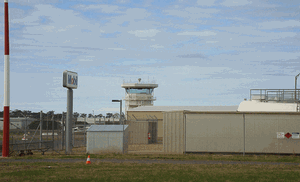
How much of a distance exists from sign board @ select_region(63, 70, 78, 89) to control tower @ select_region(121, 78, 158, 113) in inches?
2047

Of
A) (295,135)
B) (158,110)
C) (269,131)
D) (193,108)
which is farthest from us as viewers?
(193,108)

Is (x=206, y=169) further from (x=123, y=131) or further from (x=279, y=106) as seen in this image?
(x=279, y=106)

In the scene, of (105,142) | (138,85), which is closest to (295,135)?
(105,142)

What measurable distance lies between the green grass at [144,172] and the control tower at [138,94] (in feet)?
198

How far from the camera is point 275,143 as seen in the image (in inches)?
854

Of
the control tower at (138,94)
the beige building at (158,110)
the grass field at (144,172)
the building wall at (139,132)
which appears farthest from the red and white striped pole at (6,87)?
the control tower at (138,94)

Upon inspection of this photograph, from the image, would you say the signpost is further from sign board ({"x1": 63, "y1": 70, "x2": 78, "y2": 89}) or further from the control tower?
the control tower

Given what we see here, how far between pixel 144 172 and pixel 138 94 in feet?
207

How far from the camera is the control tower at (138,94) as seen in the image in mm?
76294

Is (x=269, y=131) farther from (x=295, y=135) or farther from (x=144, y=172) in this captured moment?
(x=144, y=172)

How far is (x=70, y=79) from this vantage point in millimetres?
23344

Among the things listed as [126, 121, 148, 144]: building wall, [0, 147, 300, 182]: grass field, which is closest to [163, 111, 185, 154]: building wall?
[0, 147, 300, 182]: grass field

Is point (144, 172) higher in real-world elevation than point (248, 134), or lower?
lower

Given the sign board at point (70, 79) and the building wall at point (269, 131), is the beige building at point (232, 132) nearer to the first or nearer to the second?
the building wall at point (269, 131)
